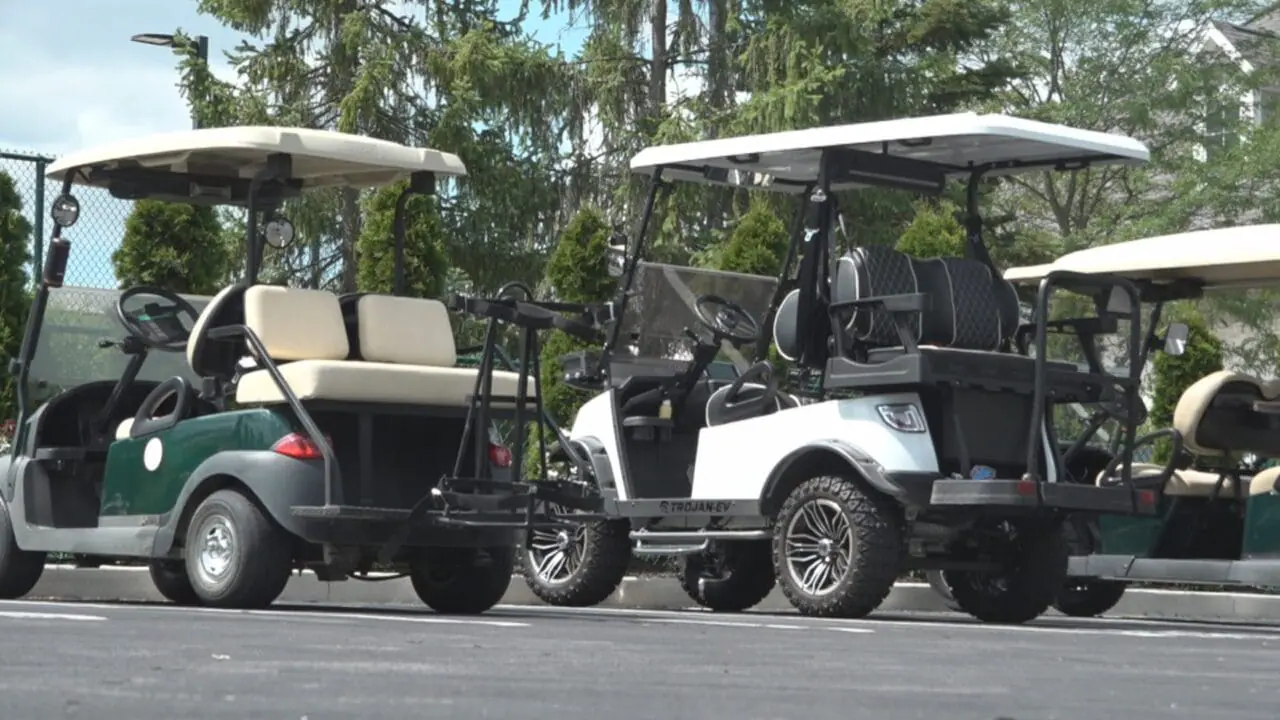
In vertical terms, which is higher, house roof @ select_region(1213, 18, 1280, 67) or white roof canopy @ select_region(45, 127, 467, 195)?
house roof @ select_region(1213, 18, 1280, 67)

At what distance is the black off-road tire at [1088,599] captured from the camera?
50.6 feet

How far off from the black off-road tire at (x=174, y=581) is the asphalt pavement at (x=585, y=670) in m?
1.70

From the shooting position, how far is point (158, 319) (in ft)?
43.3

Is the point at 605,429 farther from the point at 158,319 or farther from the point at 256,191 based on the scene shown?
the point at 158,319

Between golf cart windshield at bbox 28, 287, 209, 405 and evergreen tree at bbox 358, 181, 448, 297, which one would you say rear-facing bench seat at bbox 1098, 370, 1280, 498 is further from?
evergreen tree at bbox 358, 181, 448, 297

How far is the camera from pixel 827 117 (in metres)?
31.2

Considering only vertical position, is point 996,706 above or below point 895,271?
below

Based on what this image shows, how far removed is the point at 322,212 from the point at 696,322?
54.6ft

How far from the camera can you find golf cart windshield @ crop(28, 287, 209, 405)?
44.4ft

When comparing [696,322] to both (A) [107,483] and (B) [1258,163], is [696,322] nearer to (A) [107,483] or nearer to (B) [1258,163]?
(A) [107,483]

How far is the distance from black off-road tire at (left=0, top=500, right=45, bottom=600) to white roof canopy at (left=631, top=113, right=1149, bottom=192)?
3.83 metres

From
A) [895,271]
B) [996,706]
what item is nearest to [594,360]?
[895,271]

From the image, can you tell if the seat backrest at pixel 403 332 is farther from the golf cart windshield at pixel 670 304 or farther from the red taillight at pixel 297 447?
the golf cart windshield at pixel 670 304

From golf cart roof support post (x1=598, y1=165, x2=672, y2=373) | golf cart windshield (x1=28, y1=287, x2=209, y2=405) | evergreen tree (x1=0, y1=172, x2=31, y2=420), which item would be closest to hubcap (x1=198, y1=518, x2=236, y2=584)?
golf cart windshield (x1=28, y1=287, x2=209, y2=405)
